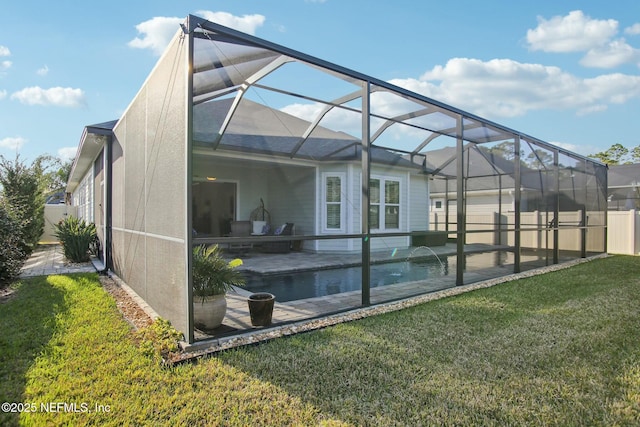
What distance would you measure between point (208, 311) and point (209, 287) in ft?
0.74

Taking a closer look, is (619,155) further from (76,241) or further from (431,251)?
(76,241)

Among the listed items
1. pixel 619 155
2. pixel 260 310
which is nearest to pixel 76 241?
pixel 260 310

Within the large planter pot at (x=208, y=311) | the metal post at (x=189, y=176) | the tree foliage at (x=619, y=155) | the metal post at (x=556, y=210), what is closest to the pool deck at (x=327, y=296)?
the large planter pot at (x=208, y=311)

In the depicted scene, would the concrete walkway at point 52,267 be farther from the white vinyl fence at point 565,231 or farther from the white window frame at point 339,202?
the white vinyl fence at point 565,231

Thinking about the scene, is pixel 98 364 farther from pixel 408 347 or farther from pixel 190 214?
pixel 408 347

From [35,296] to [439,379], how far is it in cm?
522

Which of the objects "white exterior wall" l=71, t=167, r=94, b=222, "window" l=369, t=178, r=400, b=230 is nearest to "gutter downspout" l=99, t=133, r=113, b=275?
"white exterior wall" l=71, t=167, r=94, b=222

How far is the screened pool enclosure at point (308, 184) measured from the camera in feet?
11.4

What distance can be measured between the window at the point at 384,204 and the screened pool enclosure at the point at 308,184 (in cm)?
5

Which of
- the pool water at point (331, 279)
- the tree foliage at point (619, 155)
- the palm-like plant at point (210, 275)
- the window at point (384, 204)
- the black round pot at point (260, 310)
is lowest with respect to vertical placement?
the pool water at point (331, 279)

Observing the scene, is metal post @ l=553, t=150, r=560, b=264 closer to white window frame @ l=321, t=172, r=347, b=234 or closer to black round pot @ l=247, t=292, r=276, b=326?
white window frame @ l=321, t=172, r=347, b=234

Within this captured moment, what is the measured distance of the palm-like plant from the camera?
3.41 m

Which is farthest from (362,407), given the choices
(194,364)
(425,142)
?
(425,142)

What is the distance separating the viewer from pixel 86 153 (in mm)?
8883
